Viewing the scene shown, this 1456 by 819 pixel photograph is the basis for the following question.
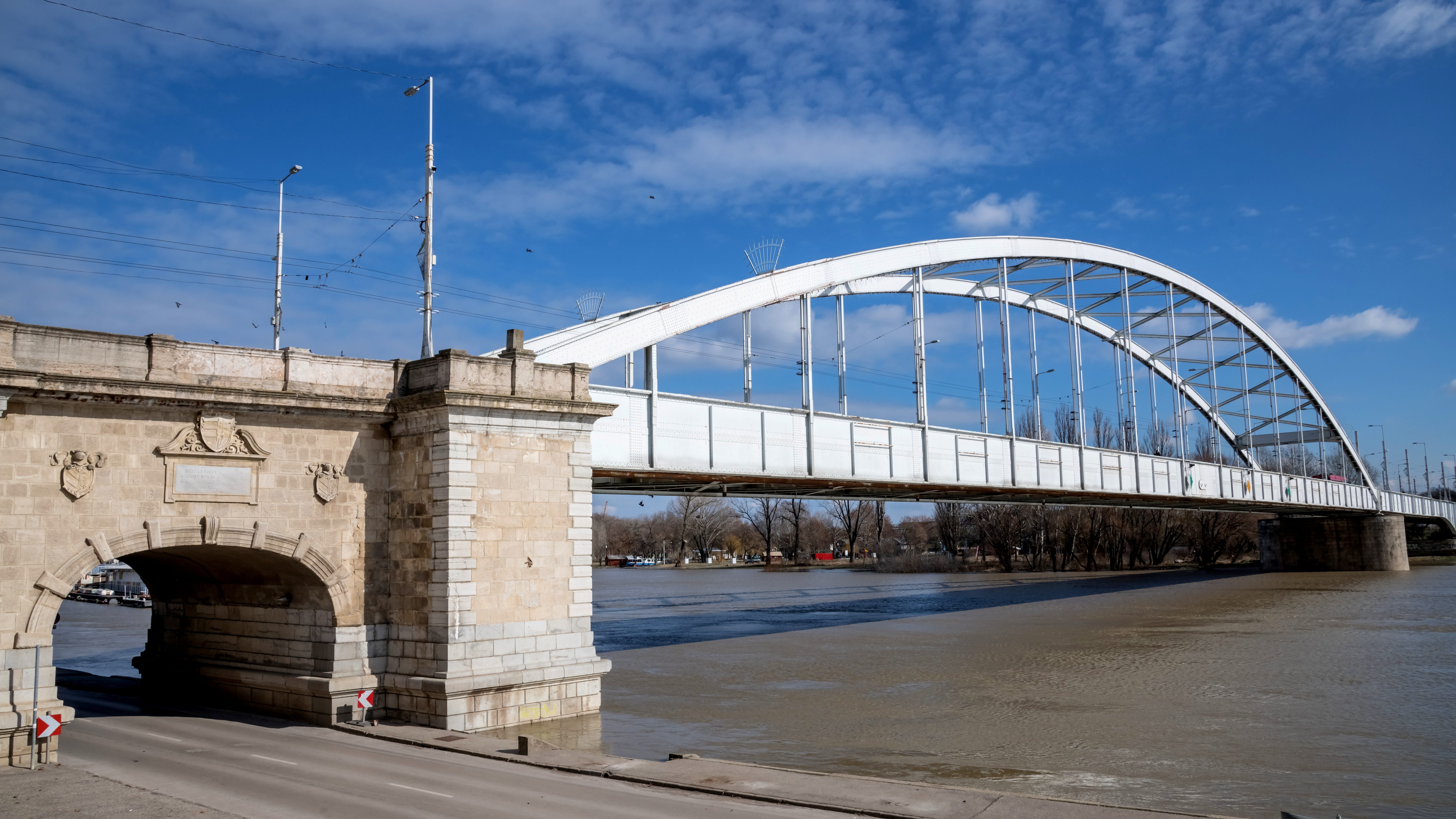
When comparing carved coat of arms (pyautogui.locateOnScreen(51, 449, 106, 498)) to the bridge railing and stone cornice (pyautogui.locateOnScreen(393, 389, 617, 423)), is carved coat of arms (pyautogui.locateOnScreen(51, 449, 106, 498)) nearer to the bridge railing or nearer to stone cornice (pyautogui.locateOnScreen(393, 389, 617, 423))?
stone cornice (pyautogui.locateOnScreen(393, 389, 617, 423))

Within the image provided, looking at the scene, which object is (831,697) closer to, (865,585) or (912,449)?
(912,449)

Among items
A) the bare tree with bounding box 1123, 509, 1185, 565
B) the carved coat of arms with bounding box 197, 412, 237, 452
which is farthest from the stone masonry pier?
the bare tree with bounding box 1123, 509, 1185, 565

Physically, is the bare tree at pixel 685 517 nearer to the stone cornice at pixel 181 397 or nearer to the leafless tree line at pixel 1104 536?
the leafless tree line at pixel 1104 536

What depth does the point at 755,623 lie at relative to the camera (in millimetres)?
46062

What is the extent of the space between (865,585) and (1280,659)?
51.0 metres

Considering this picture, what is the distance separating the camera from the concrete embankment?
39.1ft

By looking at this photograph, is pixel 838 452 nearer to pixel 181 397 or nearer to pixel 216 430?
pixel 216 430

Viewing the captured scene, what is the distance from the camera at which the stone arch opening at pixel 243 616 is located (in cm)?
1641

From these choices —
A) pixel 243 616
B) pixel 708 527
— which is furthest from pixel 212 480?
pixel 708 527

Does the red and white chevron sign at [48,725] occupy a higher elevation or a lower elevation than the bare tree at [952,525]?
lower

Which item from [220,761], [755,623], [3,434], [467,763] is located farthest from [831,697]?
[755,623]

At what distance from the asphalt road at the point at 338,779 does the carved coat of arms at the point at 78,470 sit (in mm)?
4085

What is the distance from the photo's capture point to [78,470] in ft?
51.4

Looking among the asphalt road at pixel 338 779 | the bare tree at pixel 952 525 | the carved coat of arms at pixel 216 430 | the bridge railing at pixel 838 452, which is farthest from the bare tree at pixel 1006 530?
the carved coat of arms at pixel 216 430
